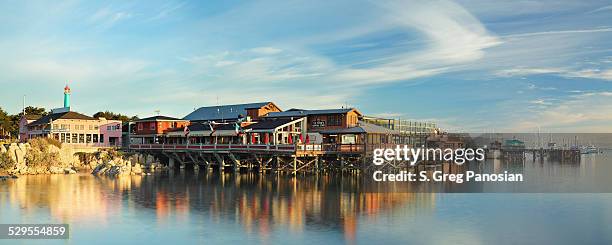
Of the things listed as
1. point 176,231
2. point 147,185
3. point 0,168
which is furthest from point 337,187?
point 0,168

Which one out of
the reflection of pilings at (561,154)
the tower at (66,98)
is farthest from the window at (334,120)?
the reflection of pilings at (561,154)

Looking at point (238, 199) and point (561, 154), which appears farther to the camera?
point (561, 154)

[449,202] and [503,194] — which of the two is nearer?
[449,202]

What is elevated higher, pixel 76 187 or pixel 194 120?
pixel 194 120

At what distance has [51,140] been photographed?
5941cm

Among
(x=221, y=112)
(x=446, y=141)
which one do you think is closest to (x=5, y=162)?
(x=221, y=112)

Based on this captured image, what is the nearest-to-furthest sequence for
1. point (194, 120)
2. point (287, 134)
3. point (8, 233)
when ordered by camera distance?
point (8, 233)
point (287, 134)
point (194, 120)

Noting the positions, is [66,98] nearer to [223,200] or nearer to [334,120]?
[334,120]

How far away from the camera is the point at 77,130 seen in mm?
67812

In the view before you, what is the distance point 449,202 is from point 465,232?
955 cm

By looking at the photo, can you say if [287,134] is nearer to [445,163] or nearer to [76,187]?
[76,187]

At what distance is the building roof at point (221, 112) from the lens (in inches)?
2685

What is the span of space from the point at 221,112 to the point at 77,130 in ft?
59.2

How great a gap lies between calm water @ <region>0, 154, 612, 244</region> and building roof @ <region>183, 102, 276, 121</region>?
25018 millimetres
